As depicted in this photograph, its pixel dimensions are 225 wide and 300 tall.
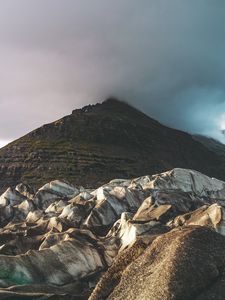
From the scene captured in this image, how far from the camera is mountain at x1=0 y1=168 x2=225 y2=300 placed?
2139 cm

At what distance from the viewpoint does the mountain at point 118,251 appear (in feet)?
70.2

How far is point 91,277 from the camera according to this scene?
44.1 metres

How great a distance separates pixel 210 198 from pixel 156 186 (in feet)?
38.7

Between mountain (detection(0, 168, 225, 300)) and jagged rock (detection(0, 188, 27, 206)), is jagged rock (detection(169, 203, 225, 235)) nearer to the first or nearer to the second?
mountain (detection(0, 168, 225, 300))

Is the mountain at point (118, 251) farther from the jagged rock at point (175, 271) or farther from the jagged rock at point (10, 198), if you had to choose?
the jagged rock at point (10, 198)

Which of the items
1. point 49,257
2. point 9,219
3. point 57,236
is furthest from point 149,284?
point 9,219

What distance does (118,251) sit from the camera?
51844 mm

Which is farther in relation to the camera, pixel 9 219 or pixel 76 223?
pixel 9 219

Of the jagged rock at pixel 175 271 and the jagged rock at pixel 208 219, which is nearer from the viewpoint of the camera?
the jagged rock at pixel 175 271

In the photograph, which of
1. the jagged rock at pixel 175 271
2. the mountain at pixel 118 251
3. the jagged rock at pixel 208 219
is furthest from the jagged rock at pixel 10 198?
the jagged rock at pixel 175 271

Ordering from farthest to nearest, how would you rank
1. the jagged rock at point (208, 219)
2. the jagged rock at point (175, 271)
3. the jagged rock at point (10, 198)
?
the jagged rock at point (10, 198) < the jagged rock at point (208, 219) < the jagged rock at point (175, 271)

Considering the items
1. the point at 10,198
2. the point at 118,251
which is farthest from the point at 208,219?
the point at 10,198

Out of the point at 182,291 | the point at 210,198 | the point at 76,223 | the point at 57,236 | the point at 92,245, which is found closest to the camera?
the point at 182,291

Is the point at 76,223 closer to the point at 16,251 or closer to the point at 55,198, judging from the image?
the point at 16,251
